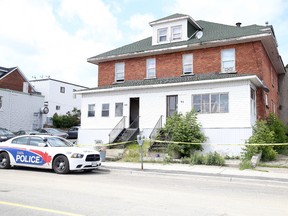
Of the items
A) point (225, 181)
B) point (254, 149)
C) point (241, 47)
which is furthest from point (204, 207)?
point (241, 47)

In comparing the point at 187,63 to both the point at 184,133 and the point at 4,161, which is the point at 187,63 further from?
the point at 4,161

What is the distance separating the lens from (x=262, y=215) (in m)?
6.10

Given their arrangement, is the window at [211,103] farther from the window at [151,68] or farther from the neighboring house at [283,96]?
the neighboring house at [283,96]

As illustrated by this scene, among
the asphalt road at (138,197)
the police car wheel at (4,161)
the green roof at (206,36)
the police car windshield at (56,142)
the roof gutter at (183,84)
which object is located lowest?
the asphalt road at (138,197)

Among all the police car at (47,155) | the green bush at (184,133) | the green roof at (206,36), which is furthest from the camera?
the green roof at (206,36)

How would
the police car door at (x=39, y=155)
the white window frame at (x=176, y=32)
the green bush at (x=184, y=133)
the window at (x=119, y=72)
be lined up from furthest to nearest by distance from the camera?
the window at (x=119, y=72) → the white window frame at (x=176, y=32) → the green bush at (x=184, y=133) → the police car door at (x=39, y=155)

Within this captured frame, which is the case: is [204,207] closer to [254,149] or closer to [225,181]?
[225,181]

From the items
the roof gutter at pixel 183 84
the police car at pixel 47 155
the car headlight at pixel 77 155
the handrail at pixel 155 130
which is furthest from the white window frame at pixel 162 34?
the car headlight at pixel 77 155

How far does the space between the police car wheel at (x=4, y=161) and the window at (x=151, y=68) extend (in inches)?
524

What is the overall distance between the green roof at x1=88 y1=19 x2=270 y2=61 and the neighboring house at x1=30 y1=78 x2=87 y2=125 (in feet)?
75.7

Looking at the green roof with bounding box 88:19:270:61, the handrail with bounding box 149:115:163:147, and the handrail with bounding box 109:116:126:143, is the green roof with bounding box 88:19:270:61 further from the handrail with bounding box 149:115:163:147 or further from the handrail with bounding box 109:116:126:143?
the handrail with bounding box 149:115:163:147

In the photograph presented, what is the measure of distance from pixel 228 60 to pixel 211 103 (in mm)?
4107

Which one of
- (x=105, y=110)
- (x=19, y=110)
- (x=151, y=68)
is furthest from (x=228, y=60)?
(x=19, y=110)

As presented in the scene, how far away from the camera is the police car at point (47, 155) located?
475 inches
